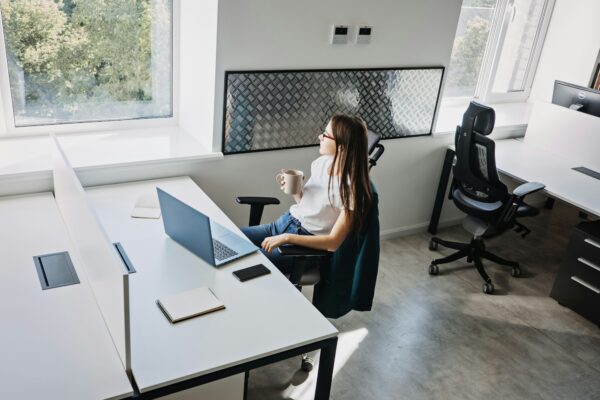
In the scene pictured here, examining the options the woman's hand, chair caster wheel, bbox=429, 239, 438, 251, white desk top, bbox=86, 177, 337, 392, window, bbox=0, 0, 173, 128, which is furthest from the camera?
chair caster wheel, bbox=429, 239, 438, 251

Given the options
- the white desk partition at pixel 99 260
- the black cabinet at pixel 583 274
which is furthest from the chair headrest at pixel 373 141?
the white desk partition at pixel 99 260

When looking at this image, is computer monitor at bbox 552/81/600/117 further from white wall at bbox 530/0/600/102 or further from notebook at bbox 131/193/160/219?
notebook at bbox 131/193/160/219

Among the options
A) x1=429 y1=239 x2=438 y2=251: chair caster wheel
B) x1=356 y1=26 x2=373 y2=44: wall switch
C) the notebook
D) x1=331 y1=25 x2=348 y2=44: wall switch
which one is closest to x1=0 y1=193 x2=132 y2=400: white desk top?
the notebook

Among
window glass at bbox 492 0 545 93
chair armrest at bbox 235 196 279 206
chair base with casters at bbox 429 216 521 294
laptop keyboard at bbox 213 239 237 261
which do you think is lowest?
chair base with casters at bbox 429 216 521 294

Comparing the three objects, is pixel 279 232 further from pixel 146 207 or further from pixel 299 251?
pixel 146 207

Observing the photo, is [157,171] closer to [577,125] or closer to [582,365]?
[582,365]

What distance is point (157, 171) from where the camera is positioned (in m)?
3.02

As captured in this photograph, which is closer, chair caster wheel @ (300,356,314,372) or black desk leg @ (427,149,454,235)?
chair caster wheel @ (300,356,314,372)

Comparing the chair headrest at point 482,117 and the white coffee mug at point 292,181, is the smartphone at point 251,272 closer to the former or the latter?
the white coffee mug at point 292,181

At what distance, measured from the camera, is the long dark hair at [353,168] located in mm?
2330

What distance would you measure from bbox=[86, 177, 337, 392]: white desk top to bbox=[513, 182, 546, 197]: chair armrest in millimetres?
1743

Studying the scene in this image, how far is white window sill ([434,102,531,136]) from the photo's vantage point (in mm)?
4113

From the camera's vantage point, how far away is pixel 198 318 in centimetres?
197

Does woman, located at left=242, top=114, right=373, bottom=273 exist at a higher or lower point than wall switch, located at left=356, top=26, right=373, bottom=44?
lower
